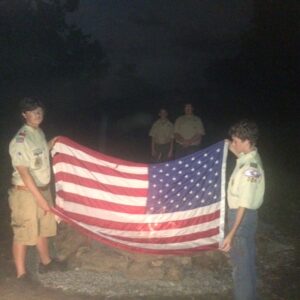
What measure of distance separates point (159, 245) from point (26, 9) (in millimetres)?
21534

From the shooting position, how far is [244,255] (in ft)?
14.6

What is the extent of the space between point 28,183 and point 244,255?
2437 mm

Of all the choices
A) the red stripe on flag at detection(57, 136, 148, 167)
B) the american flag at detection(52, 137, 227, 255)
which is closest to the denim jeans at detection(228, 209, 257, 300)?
the american flag at detection(52, 137, 227, 255)

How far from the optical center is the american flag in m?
5.59

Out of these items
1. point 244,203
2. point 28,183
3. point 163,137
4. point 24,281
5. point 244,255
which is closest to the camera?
point 244,203

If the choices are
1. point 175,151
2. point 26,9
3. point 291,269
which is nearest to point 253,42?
point 26,9

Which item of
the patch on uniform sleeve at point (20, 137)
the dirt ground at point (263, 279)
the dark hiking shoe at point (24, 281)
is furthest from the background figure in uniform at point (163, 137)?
the patch on uniform sleeve at point (20, 137)

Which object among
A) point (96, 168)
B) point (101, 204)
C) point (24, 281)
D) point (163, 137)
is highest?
point (163, 137)

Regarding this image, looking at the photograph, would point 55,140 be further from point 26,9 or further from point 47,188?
point 26,9

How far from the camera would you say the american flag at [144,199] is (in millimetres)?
5590

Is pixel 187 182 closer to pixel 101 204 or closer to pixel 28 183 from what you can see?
pixel 101 204

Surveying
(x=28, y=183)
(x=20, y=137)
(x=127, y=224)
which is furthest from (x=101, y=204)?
(x=20, y=137)

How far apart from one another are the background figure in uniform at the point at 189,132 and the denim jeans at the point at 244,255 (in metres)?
7.00

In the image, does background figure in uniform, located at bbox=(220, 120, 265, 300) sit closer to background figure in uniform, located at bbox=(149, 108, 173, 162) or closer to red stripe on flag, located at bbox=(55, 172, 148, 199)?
red stripe on flag, located at bbox=(55, 172, 148, 199)
